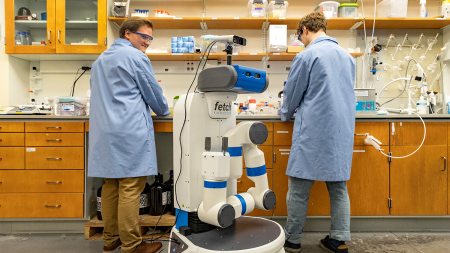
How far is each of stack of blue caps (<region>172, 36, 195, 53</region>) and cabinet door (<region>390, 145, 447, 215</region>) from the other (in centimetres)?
191

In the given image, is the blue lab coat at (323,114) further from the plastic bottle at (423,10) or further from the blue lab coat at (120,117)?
the plastic bottle at (423,10)

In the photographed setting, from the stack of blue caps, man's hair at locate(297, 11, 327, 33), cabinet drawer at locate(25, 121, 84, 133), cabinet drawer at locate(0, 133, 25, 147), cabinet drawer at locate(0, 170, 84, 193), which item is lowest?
cabinet drawer at locate(0, 170, 84, 193)

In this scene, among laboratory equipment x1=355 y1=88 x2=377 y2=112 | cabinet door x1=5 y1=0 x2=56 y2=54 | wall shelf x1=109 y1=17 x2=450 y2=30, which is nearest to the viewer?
laboratory equipment x1=355 y1=88 x2=377 y2=112

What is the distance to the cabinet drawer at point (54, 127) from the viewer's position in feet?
8.03

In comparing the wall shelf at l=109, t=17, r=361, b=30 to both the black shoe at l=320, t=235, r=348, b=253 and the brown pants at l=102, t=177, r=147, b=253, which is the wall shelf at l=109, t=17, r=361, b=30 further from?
the black shoe at l=320, t=235, r=348, b=253

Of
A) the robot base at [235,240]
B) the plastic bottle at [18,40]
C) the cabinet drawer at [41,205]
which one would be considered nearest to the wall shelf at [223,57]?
the plastic bottle at [18,40]

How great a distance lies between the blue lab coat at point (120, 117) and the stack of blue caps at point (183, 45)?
1.22 m

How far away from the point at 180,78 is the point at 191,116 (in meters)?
1.94

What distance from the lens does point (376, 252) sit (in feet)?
7.08

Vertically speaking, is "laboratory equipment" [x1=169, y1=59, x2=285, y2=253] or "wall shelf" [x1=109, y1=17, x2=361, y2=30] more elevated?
"wall shelf" [x1=109, y1=17, x2=361, y2=30]

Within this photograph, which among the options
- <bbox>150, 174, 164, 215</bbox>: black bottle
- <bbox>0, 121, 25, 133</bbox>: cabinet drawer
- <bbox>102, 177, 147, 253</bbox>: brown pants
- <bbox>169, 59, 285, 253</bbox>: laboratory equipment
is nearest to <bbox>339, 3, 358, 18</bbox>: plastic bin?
<bbox>169, 59, 285, 253</bbox>: laboratory equipment

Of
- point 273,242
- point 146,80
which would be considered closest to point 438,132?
point 273,242

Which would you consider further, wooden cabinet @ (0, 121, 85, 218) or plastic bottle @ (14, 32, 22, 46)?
plastic bottle @ (14, 32, 22, 46)

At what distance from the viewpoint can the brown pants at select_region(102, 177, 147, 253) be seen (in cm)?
194
